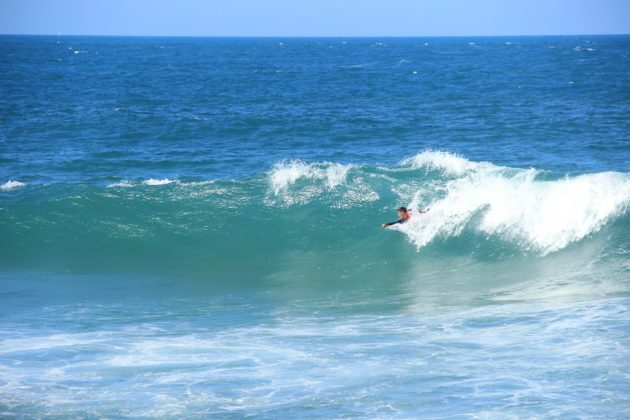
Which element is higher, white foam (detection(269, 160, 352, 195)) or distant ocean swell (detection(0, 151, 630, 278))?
white foam (detection(269, 160, 352, 195))

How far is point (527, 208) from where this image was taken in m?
20.1

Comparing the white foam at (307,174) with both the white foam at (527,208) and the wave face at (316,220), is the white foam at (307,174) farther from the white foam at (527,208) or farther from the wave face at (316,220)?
the white foam at (527,208)

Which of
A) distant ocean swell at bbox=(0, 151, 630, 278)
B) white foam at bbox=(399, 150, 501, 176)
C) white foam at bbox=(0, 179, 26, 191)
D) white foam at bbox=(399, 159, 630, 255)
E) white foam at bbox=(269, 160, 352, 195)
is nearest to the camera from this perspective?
white foam at bbox=(399, 159, 630, 255)

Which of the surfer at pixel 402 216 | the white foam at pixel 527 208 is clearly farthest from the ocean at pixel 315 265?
the surfer at pixel 402 216

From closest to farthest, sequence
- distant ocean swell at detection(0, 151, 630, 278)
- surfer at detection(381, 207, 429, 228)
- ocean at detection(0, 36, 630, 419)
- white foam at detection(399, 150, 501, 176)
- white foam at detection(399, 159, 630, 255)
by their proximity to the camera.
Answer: ocean at detection(0, 36, 630, 419) → white foam at detection(399, 159, 630, 255) → distant ocean swell at detection(0, 151, 630, 278) → surfer at detection(381, 207, 429, 228) → white foam at detection(399, 150, 501, 176)

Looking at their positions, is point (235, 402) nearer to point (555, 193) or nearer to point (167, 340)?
point (167, 340)

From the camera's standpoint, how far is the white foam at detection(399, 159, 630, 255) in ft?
62.6

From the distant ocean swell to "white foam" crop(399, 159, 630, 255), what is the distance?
3cm

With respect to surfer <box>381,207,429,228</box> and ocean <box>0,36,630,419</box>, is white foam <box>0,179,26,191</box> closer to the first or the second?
ocean <box>0,36,630,419</box>

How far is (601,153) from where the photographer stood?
1156 inches

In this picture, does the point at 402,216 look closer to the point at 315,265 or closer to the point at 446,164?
the point at 315,265

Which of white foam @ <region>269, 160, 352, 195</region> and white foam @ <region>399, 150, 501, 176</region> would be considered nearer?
white foam @ <region>399, 150, 501, 176</region>

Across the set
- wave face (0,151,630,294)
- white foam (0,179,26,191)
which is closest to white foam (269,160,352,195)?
wave face (0,151,630,294)

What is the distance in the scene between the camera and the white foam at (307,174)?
2330 centimetres
